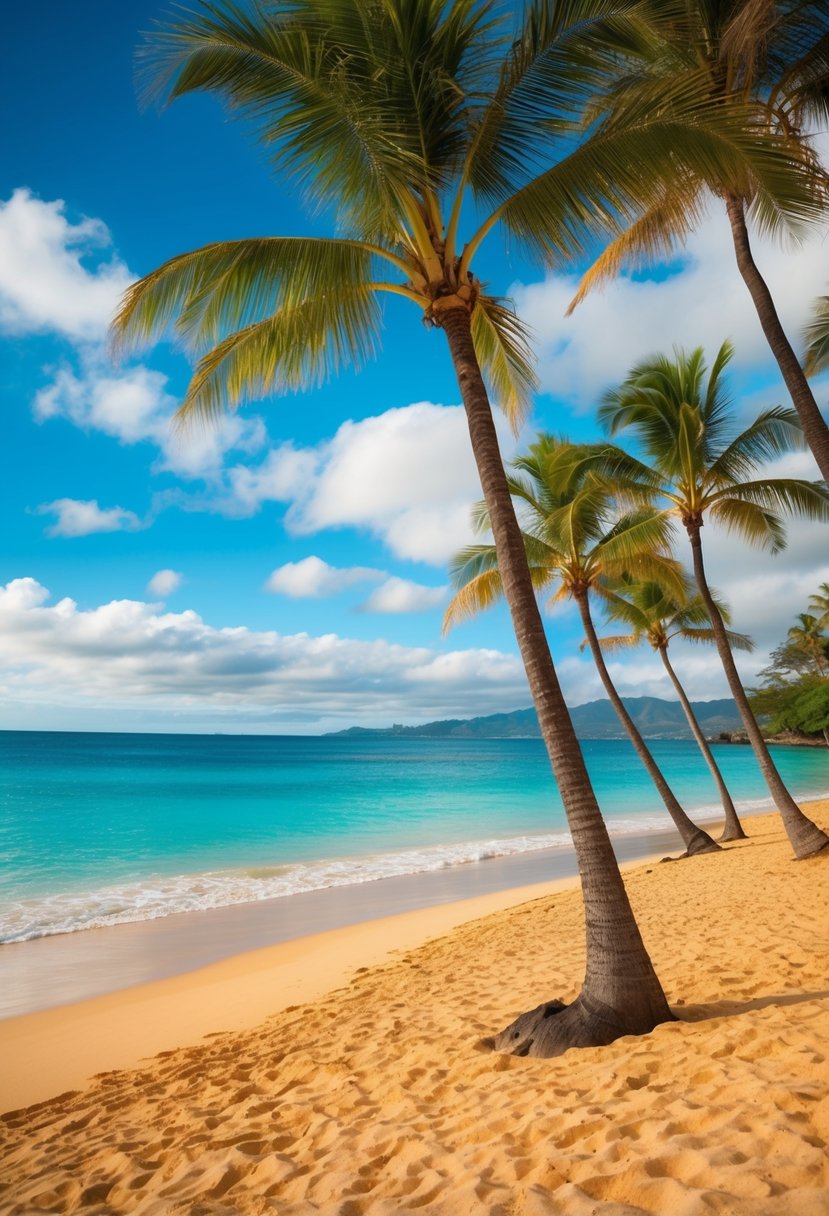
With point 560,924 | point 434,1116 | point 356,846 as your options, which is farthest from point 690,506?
point 356,846

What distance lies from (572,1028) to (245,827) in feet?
71.9

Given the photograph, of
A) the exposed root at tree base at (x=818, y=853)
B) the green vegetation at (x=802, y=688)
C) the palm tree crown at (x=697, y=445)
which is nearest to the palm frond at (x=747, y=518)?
the palm tree crown at (x=697, y=445)

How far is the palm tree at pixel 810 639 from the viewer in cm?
5544

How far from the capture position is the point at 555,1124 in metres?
2.92

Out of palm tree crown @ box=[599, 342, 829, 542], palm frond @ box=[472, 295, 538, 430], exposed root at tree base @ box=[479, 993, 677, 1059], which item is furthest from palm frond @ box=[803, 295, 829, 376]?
exposed root at tree base @ box=[479, 993, 677, 1059]

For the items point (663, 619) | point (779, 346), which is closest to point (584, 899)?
point (779, 346)

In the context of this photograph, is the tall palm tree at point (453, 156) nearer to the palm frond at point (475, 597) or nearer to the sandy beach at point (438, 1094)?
the sandy beach at point (438, 1094)

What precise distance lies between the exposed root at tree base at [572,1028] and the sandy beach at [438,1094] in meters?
0.13

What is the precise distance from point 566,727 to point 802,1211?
2659 millimetres

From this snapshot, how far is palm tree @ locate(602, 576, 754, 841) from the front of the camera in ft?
57.1

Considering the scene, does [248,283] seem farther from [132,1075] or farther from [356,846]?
[356,846]

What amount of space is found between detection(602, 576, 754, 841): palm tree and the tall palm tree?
472 inches

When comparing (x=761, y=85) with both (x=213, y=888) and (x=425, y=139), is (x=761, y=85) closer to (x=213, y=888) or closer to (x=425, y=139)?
(x=425, y=139)

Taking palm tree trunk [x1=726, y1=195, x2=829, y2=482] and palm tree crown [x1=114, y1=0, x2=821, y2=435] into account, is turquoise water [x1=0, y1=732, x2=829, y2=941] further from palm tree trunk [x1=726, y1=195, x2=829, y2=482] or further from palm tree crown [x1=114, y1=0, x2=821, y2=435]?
palm tree trunk [x1=726, y1=195, x2=829, y2=482]
